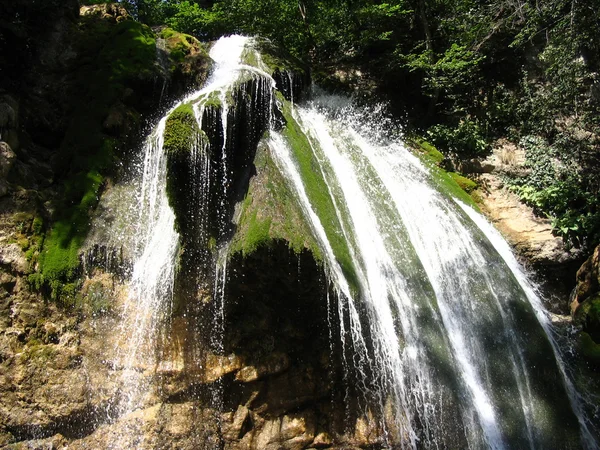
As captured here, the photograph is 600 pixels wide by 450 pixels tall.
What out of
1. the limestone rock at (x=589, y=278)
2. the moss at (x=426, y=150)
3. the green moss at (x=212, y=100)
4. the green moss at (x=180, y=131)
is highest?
the moss at (x=426, y=150)

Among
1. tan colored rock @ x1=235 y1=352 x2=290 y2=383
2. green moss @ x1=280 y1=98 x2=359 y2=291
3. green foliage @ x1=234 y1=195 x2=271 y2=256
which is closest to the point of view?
green foliage @ x1=234 y1=195 x2=271 y2=256

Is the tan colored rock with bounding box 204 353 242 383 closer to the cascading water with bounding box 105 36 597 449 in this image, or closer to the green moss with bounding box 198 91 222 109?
the cascading water with bounding box 105 36 597 449

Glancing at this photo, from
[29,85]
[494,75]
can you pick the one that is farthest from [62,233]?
[494,75]

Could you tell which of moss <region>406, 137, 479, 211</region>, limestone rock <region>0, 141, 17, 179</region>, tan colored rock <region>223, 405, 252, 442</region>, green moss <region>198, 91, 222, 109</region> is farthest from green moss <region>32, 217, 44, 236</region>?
moss <region>406, 137, 479, 211</region>

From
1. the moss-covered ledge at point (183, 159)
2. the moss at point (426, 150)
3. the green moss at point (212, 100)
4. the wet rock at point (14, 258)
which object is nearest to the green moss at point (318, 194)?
the green moss at point (212, 100)

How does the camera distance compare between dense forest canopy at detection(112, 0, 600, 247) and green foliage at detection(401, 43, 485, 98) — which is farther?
green foliage at detection(401, 43, 485, 98)

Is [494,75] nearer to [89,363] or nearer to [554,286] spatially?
[554,286]

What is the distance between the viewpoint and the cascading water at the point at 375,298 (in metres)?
5.36

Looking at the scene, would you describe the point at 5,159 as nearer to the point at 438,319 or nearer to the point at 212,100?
the point at 212,100

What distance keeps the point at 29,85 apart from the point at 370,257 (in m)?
6.78

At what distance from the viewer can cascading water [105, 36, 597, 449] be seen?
5.36m

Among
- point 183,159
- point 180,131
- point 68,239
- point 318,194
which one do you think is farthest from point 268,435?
point 180,131

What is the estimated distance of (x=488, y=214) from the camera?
8.61 meters

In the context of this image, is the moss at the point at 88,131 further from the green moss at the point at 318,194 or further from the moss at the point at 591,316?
the moss at the point at 591,316
